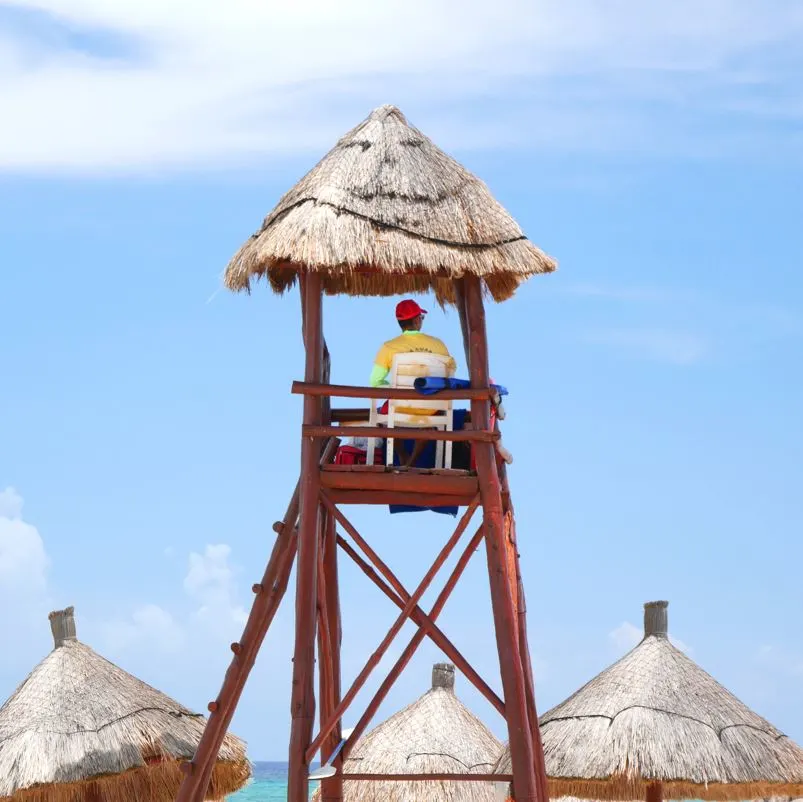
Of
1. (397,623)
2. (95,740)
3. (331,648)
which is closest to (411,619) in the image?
(397,623)

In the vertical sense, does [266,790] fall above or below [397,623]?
above

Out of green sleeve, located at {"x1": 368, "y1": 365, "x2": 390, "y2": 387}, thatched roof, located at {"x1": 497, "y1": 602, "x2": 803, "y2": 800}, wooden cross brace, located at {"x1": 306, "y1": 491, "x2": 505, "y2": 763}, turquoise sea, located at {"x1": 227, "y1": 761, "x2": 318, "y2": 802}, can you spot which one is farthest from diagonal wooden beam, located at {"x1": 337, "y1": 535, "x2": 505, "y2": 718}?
turquoise sea, located at {"x1": 227, "y1": 761, "x2": 318, "y2": 802}

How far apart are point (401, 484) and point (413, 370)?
881 mm

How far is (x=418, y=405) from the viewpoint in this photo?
13.3 m

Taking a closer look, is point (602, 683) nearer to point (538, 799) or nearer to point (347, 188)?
point (538, 799)

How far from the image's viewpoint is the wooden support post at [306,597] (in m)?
12.8

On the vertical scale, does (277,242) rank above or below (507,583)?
above

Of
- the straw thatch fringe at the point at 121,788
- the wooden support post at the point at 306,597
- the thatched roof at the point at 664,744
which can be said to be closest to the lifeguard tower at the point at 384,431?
the wooden support post at the point at 306,597

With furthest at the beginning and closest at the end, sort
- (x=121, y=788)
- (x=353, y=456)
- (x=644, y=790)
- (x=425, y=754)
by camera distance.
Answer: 1. (x=425, y=754)
2. (x=644, y=790)
3. (x=121, y=788)
4. (x=353, y=456)

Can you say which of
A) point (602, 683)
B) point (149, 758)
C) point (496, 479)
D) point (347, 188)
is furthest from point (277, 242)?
point (602, 683)

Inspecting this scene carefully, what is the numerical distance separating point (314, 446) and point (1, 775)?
5151 millimetres

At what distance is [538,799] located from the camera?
13586 millimetres

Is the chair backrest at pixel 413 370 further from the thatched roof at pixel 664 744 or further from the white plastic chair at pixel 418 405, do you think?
the thatched roof at pixel 664 744

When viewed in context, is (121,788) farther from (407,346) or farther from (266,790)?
(266,790)
